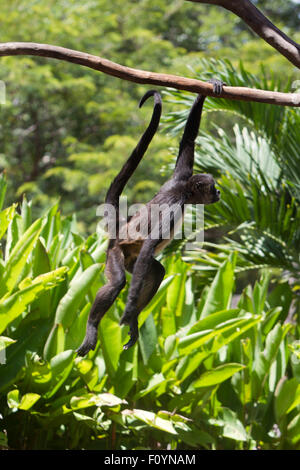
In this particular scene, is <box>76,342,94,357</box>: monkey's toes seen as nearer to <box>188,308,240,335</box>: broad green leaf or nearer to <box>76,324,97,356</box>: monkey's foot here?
<box>76,324,97,356</box>: monkey's foot

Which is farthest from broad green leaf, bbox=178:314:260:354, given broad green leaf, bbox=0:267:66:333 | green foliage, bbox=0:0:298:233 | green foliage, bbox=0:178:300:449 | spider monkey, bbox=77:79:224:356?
green foliage, bbox=0:0:298:233

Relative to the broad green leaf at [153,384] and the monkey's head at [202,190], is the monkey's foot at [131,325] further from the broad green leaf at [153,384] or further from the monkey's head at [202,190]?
the broad green leaf at [153,384]

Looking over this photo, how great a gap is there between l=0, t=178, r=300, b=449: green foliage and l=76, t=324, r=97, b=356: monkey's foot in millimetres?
1174

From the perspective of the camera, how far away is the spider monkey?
114cm

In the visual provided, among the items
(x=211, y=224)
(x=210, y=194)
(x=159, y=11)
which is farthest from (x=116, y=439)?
(x=159, y=11)

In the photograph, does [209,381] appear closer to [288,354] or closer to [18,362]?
[288,354]

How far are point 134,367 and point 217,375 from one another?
410 millimetres

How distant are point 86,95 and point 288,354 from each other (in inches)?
322

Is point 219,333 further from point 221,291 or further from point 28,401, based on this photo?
point 28,401

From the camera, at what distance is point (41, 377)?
2531 millimetres

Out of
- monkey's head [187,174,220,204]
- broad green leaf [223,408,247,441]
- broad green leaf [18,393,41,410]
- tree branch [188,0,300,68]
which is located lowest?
broad green leaf [223,408,247,441]

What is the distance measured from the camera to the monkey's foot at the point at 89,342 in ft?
3.81

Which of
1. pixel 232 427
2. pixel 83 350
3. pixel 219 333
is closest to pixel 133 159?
pixel 83 350

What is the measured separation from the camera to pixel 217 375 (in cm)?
265
